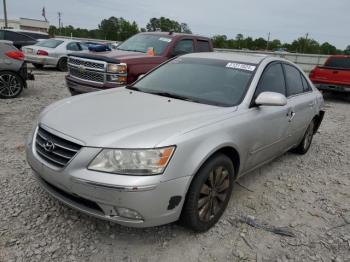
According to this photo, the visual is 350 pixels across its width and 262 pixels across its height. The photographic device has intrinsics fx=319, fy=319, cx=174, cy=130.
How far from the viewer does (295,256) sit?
2.79m

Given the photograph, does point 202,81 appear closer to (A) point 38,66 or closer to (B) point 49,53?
(B) point 49,53

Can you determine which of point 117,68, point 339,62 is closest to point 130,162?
point 117,68

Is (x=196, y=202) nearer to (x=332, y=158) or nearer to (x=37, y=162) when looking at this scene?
(x=37, y=162)

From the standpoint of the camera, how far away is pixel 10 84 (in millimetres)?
7625

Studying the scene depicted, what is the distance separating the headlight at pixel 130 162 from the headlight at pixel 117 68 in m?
3.83

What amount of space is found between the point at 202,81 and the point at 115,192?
6.02 ft

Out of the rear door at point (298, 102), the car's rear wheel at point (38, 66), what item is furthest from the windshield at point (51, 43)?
the rear door at point (298, 102)

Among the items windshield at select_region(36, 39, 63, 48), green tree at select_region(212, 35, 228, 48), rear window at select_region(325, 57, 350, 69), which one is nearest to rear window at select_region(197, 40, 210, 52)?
rear window at select_region(325, 57, 350, 69)

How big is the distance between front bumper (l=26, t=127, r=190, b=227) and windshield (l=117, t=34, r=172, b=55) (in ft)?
16.7

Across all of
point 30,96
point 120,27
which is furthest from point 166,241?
point 120,27

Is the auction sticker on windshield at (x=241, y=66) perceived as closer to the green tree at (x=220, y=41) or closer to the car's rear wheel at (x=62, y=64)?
the car's rear wheel at (x=62, y=64)

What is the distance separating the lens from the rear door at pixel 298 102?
425 cm

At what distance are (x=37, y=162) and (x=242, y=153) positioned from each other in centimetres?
192

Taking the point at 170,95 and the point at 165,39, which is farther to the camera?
the point at 165,39
